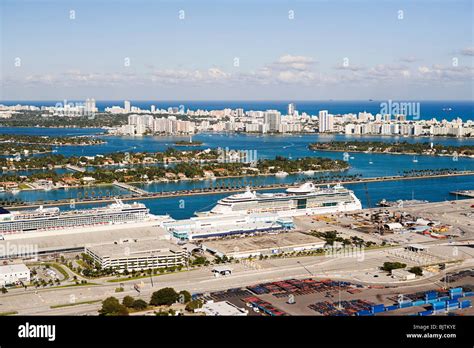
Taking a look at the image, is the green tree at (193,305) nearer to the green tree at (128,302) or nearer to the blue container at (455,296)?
the green tree at (128,302)

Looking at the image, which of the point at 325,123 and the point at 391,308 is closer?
the point at 391,308

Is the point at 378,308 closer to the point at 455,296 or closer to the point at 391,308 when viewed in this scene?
the point at 391,308

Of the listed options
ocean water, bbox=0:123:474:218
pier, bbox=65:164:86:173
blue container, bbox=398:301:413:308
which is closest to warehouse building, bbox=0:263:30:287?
blue container, bbox=398:301:413:308

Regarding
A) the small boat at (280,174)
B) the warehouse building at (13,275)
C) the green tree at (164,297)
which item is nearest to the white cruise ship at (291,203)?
the warehouse building at (13,275)

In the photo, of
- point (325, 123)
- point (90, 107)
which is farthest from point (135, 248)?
point (90, 107)

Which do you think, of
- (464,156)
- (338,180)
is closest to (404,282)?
(338,180)

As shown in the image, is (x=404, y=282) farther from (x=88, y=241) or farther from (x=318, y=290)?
(x=88, y=241)
